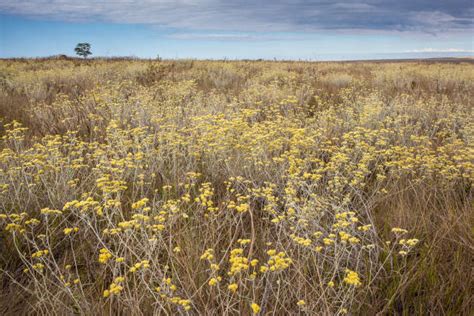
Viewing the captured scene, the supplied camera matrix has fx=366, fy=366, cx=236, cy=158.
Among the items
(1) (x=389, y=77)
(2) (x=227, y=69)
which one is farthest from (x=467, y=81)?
(2) (x=227, y=69)

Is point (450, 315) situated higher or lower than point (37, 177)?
lower

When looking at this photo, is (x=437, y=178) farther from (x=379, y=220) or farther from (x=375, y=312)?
(x=375, y=312)

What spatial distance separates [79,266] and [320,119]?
165 inches

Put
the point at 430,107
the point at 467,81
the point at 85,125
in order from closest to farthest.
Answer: the point at 85,125, the point at 430,107, the point at 467,81

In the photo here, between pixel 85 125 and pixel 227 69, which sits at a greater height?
pixel 227 69

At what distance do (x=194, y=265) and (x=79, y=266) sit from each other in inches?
35.7

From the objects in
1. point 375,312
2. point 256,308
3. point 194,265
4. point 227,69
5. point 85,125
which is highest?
point 227,69

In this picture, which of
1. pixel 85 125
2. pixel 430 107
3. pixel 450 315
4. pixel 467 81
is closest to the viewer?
pixel 450 315

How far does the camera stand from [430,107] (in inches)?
278

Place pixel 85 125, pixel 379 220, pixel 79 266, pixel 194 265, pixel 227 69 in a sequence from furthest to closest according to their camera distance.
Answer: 1. pixel 227 69
2. pixel 85 125
3. pixel 379 220
4. pixel 79 266
5. pixel 194 265

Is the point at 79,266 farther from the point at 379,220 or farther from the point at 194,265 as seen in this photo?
the point at 379,220

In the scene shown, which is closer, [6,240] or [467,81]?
[6,240]

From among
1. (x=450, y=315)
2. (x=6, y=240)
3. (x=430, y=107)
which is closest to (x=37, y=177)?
(x=6, y=240)

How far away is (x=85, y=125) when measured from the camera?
18.5 feet
